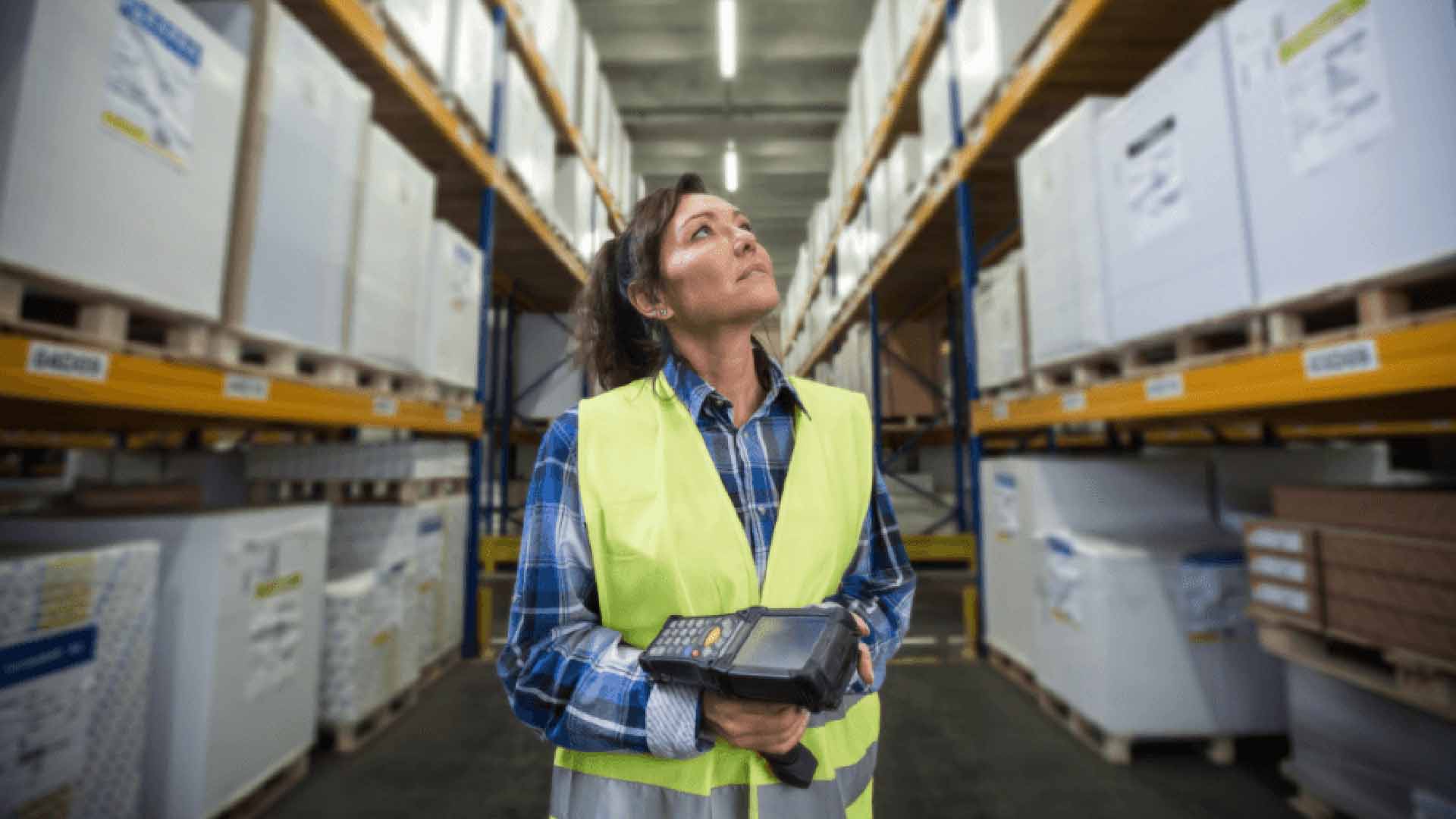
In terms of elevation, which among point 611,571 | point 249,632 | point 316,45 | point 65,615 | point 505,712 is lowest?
point 505,712

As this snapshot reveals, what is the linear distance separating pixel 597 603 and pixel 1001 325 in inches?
123

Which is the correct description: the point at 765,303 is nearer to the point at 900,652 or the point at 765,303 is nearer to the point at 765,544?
the point at 765,544

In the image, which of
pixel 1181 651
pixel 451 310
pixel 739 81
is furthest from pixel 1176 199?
pixel 739 81

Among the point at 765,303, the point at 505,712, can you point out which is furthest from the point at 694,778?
the point at 505,712

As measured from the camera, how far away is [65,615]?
1.42 meters

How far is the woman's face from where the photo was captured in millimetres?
1036

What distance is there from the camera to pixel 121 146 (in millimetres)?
1364

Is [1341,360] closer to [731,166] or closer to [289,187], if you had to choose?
[289,187]

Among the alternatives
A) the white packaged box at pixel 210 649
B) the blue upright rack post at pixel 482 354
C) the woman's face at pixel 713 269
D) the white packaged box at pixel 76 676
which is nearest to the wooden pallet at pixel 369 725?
the white packaged box at pixel 210 649

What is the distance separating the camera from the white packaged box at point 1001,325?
3248mm

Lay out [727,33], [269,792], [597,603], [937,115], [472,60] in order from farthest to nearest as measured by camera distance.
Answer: [727,33], [937,115], [472,60], [269,792], [597,603]

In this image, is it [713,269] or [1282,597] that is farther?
[1282,597]

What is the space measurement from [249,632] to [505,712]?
1.39 meters

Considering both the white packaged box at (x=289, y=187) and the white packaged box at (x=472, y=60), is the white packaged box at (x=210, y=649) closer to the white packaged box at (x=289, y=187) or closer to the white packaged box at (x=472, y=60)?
the white packaged box at (x=289, y=187)
